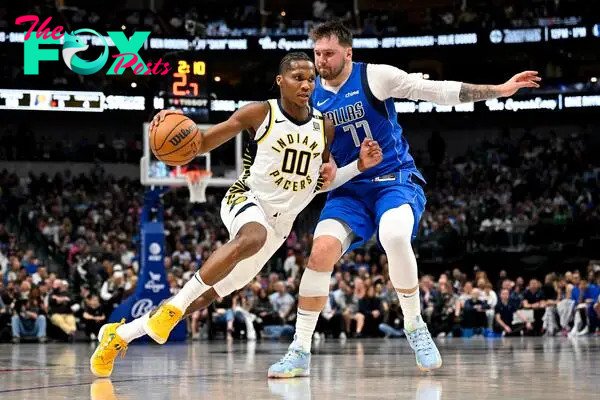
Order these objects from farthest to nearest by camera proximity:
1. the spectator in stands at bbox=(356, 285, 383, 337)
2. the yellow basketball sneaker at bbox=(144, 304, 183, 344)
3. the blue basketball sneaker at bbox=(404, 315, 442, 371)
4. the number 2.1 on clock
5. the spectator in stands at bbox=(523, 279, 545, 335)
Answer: the spectator in stands at bbox=(523, 279, 545, 335), the spectator in stands at bbox=(356, 285, 383, 337), the number 2.1 on clock, the blue basketball sneaker at bbox=(404, 315, 442, 371), the yellow basketball sneaker at bbox=(144, 304, 183, 344)

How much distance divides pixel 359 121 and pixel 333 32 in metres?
0.68

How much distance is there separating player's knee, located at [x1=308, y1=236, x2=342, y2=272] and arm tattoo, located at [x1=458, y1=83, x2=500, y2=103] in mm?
1362

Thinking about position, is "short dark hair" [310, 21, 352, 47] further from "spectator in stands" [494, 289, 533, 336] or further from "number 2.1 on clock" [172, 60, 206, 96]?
"spectator in stands" [494, 289, 533, 336]

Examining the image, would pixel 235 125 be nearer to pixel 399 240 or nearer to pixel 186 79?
pixel 399 240

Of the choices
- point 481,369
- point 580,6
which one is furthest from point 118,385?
point 580,6

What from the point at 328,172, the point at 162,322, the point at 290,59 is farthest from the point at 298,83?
the point at 162,322

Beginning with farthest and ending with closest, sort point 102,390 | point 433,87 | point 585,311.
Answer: point 585,311
point 433,87
point 102,390

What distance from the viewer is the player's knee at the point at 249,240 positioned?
20.3ft

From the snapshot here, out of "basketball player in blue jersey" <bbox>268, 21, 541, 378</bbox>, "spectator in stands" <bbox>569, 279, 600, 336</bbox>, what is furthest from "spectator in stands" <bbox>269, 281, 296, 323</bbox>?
"basketball player in blue jersey" <bbox>268, 21, 541, 378</bbox>

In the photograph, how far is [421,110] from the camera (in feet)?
104

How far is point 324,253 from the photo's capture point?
6691mm

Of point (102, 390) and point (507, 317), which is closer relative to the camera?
point (102, 390)

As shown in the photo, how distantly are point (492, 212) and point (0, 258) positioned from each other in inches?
520

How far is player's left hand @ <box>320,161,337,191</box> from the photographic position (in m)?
6.71
